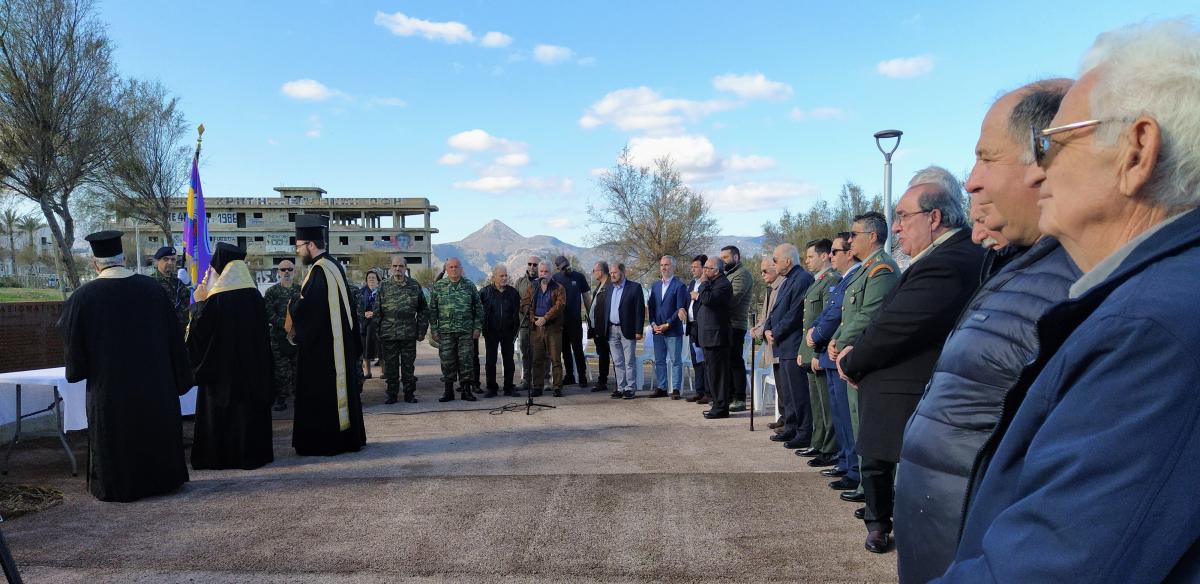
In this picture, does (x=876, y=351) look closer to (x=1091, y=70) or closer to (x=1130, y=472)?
(x=1091, y=70)

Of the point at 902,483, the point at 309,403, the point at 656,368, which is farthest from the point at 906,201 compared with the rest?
the point at 656,368

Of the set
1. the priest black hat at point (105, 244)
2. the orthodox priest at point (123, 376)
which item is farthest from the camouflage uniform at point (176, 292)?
the orthodox priest at point (123, 376)

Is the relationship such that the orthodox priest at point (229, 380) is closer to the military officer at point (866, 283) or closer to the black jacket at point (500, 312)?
the black jacket at point (500, 312)

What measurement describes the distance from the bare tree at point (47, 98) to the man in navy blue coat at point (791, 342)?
1430cm

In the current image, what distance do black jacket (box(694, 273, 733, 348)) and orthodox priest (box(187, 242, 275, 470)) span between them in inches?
188

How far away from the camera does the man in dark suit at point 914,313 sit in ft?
10.9

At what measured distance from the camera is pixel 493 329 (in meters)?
11.0

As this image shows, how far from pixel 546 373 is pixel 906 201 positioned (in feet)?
27.4

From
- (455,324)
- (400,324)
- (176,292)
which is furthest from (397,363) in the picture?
(176,292)

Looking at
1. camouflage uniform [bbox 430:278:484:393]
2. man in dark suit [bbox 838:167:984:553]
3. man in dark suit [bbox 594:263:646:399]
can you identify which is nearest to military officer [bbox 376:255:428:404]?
camouflage uniform [bbox 430:278:484:393]

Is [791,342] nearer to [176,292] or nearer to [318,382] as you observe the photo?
[318,382]

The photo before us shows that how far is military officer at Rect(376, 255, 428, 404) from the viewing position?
10.1m

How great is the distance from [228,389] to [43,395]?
1.82m

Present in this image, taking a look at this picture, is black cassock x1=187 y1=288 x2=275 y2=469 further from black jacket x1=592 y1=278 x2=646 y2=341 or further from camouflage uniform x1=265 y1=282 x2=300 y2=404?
black jacket x1=592 y1=278 x2=646 y2=341
